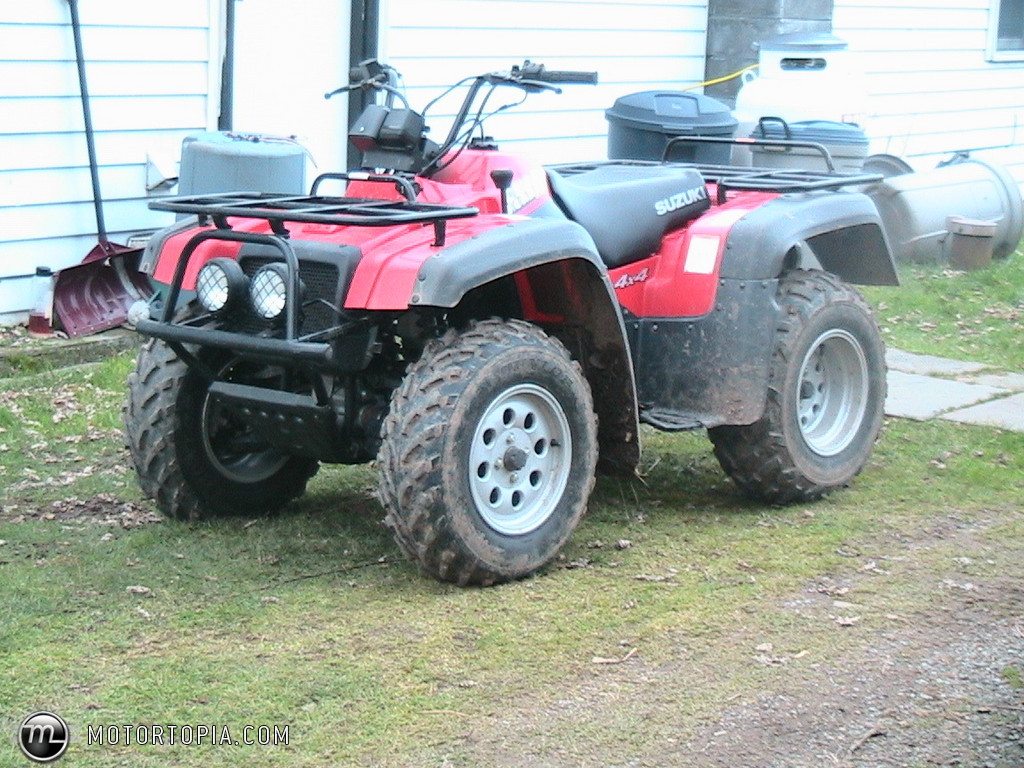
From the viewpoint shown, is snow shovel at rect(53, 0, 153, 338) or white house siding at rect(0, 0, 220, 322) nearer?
white house siding at rect(0, 0, 220, 322)

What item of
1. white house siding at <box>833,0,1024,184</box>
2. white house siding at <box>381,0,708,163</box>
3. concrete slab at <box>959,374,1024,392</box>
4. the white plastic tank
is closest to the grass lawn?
concrete slab at <box>959,374,1024,392</box>

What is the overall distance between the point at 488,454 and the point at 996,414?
361cm

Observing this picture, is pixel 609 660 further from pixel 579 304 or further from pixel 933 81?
pixel 933 81

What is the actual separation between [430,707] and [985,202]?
375 inches

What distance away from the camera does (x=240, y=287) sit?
15.1 feet

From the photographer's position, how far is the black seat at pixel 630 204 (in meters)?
5.33

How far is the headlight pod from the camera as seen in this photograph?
14.8 ft

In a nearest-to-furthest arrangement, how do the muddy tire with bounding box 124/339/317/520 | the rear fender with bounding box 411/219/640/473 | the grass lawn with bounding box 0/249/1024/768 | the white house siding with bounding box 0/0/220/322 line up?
1. the grass lawn with bounding box 0/249/1024/768
2. the rear fender with bounding box 411/219/640/473
3. the muddy tire with bounding box 124/339/317/520
4. the white house siding with bounding box 0/0/220/322

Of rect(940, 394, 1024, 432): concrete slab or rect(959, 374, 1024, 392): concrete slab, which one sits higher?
rect(959, 374, 1024, 392): concrete slab

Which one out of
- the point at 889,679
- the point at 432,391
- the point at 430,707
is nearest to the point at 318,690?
the point at 430,707

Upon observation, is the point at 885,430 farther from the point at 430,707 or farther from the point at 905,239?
the point at 905,239

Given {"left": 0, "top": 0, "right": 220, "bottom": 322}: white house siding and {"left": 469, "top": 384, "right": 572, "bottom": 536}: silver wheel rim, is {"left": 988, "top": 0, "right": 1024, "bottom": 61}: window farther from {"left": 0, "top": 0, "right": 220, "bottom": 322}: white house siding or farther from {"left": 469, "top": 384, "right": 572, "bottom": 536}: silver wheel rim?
{"left": 469, "top": 384, "right": 572, "bottom": 536}: silver wheel rim

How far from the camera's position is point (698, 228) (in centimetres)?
560

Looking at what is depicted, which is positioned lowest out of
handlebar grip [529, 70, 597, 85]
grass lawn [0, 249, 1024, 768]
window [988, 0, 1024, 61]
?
grass lawn [0, 249, 1024, 768]
